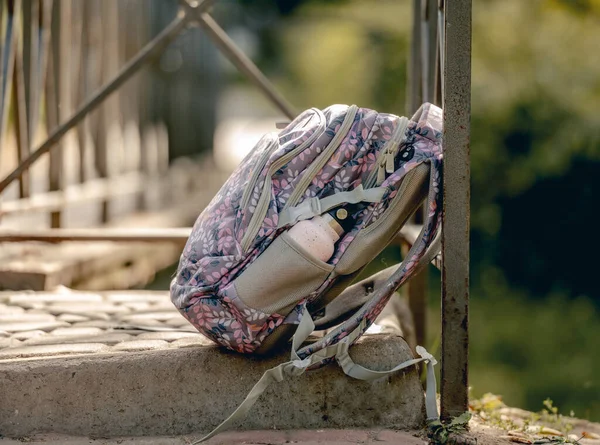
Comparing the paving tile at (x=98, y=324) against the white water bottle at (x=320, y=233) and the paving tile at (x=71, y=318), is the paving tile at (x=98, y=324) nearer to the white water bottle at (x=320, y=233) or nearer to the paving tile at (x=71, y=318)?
the paving tile at (x=71, y=318)

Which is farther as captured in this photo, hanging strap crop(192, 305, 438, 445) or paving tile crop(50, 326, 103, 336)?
paving tile crop(50, 326, 103, 336)

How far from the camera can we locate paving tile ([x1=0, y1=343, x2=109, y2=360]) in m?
2.81

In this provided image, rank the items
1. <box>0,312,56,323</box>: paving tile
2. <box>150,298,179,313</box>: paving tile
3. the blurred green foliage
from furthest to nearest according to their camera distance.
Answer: the blurred green foliage
<box>150,298,179,313</box>: paving tile
<box>0,312,56,323</box>: paving tile

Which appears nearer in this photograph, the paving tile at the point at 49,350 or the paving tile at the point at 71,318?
the paving tile at the point at 49,350

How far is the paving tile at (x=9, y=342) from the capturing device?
297 cm

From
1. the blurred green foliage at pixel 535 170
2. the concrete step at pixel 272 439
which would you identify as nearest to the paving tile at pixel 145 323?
the concrete step at pixel 272 439

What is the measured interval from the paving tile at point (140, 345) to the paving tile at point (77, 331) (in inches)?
9.6

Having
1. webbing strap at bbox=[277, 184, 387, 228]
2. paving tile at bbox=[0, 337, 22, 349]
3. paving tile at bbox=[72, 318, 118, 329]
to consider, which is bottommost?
paving tile at bbox=[72, 318, 118, 329]

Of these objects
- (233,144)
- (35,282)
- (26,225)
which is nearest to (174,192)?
(26,225)

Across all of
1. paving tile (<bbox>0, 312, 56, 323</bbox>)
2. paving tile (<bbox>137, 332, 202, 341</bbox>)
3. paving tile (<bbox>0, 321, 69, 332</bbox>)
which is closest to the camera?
paving tile (<bbox>137, 332, 202, 341</bbox>)

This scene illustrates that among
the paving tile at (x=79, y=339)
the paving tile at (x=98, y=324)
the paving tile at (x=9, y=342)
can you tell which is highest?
the paving tile at (x=9, y=342)

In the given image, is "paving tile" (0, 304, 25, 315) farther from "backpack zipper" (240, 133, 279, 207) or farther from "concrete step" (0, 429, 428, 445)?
"backpack zipper" (240, 133, 279, 207)

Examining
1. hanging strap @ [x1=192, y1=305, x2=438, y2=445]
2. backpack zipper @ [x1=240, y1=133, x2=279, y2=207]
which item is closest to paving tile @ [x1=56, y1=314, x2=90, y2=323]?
hanging strap @ [x1=192, y1=305, x2=438, y2=445]

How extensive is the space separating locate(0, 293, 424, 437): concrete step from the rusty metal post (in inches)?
7.9
